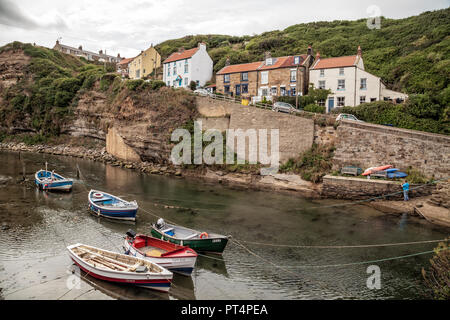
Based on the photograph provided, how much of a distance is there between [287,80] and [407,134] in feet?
56.5

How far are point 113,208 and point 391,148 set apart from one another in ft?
73.8

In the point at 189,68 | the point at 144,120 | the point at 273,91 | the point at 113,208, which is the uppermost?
the point at 189,68

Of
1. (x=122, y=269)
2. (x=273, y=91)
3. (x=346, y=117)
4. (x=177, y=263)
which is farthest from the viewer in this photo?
(x=273, y=91)

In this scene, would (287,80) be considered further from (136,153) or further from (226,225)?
(226,225)

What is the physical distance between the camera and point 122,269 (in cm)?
1273

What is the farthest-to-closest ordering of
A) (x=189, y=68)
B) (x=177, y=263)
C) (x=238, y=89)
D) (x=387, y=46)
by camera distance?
Result: 1. (x=387, y=46)
2. (x=189, y=68)
3. (x=238, y=89)
4. (x=177, y=263)

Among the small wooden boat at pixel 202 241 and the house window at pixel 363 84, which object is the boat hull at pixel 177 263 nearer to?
the small wooden boat at pixel 202 241

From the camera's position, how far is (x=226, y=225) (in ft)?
66.2

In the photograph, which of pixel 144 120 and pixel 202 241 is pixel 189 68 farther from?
pixel 202 241

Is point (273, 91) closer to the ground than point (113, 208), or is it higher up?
higher up

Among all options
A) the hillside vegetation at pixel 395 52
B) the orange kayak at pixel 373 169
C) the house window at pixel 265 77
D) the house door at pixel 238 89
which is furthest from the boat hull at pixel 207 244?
the house door at pixel 238 89

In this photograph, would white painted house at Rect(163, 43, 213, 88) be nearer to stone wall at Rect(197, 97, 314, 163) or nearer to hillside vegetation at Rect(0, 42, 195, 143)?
hillside vegetation at Rect(0, 42, 195, 143)

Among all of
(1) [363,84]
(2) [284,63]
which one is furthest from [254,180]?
(2) [284,63]

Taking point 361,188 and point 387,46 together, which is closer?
point 361,188
